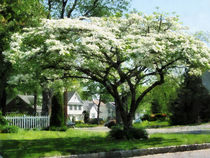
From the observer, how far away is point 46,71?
14930 mm

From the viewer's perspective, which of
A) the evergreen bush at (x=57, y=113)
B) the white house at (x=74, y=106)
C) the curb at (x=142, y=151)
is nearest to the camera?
the curb at (x=142, y=151)

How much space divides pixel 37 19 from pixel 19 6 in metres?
1.48

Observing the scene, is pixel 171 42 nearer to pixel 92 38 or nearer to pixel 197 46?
pixel 197 46

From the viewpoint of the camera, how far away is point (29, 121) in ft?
78.6

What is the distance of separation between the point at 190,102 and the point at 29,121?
1924 centimetres

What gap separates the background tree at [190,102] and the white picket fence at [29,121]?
16380mm

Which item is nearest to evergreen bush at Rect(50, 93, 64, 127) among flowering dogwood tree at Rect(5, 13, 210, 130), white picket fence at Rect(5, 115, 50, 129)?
white picket fence at Rect(5, 115, 50, 129)

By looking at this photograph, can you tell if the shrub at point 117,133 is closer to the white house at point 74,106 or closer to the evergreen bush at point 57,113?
the evergreen bush at point 57,113

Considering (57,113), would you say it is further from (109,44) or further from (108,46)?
(108,46)

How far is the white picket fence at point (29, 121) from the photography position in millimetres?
23359

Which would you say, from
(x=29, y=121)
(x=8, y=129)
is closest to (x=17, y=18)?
(x=8, y=129)

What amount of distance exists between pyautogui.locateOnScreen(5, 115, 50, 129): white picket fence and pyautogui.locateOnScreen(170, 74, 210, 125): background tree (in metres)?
16.4

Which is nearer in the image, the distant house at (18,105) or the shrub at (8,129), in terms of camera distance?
the shrub at (8,129)

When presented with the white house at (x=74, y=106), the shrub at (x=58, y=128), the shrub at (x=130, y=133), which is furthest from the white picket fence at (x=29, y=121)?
the white house at (x=74, y=106)
